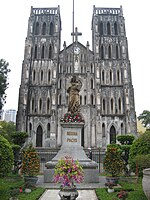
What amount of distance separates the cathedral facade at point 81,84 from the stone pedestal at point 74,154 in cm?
1833

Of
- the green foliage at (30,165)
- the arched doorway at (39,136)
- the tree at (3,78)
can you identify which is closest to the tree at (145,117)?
the arched doorway at (39,136)

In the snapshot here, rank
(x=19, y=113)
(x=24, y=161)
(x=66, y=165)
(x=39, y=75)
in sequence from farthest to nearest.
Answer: (x=39, y=75)
(x=19, y=113)
(x=24, y=161)
(x=66, y=165)

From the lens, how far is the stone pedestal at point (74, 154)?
10758 mm

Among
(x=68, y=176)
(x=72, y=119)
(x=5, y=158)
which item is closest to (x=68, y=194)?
(x=68, y=176)

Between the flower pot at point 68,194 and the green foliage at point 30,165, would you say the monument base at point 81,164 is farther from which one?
the flower pot at point 68,194

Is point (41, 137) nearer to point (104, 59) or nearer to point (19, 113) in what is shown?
point (19, 113)

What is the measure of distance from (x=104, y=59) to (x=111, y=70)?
6.85 ft

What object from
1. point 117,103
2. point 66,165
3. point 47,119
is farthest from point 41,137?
point 66,165

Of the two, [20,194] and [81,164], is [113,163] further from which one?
[20,194]

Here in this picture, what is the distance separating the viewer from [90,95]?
31656 mm

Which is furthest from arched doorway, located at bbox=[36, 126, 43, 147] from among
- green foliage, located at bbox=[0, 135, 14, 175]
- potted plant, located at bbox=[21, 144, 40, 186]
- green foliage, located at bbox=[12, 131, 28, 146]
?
potted plant, located at bbox=[21, 144, 40, 186]

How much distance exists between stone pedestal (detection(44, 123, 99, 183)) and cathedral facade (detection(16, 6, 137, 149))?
18.3 meters

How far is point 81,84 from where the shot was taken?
3197 cm

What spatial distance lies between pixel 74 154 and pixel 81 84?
21544 millimetres
